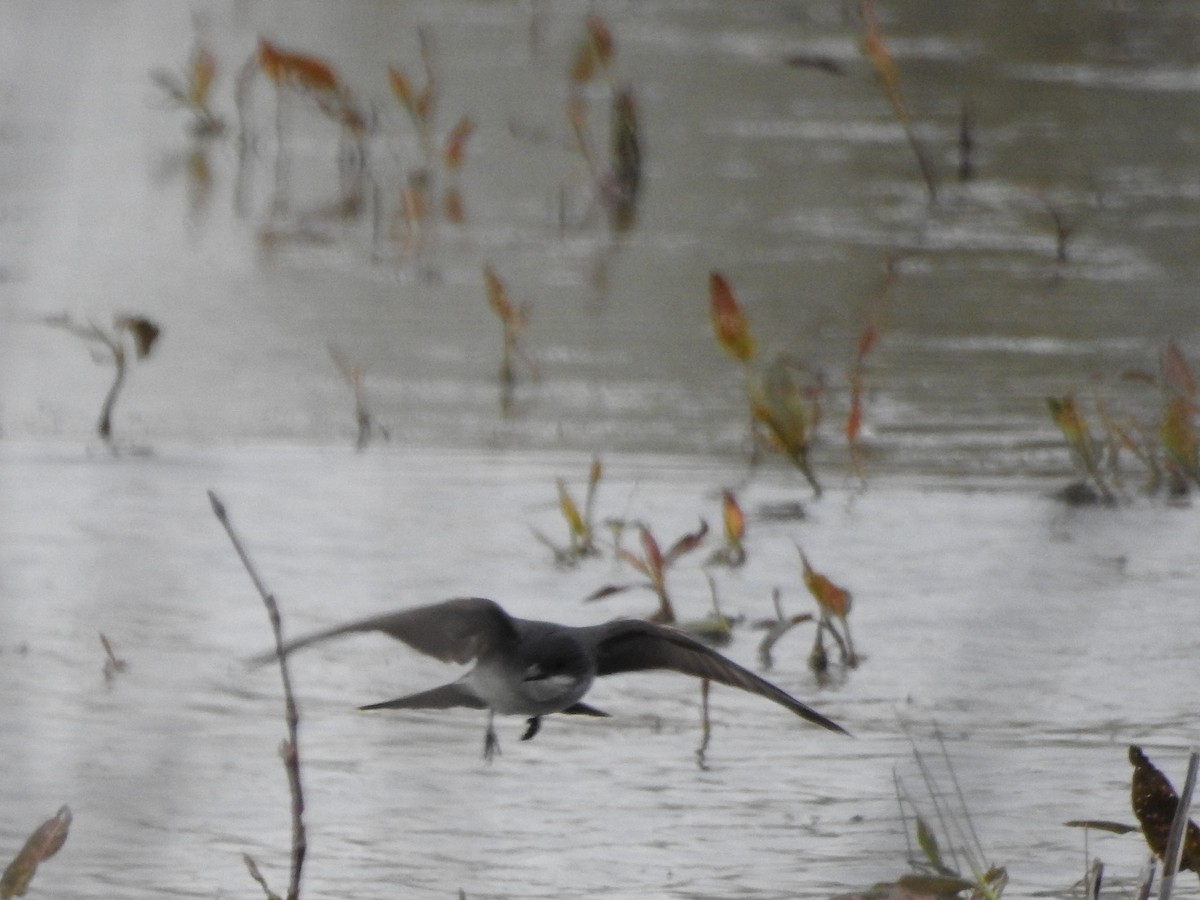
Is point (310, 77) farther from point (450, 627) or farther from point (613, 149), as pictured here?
point (450, 627)

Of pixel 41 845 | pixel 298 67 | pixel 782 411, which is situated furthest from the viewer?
pixel 298 67

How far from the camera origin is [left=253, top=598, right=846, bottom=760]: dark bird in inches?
96.1

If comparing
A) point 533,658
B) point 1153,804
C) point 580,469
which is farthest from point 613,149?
point 1153,804

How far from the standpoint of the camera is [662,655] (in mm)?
2588

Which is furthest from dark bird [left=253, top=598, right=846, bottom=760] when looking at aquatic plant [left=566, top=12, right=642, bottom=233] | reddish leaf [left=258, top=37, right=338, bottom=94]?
reddish leaf [left=258, top=37, right=338, bottom=94]

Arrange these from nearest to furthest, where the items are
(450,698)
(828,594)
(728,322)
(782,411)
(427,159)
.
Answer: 1. (450,698)
2. (828,594)
3. (728,322)
4. (782,411)
5. (427,159)

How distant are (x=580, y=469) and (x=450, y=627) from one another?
215cm

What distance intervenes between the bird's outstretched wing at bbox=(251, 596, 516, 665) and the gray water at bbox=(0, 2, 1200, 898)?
1.06 feet

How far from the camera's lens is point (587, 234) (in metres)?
6.91

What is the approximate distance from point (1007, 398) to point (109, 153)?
4116 mm

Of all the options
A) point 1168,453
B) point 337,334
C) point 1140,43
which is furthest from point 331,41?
point 1168,453

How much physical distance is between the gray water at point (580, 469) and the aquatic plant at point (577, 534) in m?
0.06

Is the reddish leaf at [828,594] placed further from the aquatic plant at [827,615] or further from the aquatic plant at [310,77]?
the aquatic plant at [310,77]

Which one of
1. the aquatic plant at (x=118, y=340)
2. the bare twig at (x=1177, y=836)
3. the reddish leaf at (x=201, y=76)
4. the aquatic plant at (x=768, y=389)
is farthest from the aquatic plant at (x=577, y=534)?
the reddish leaf at (x=201, y=76)
